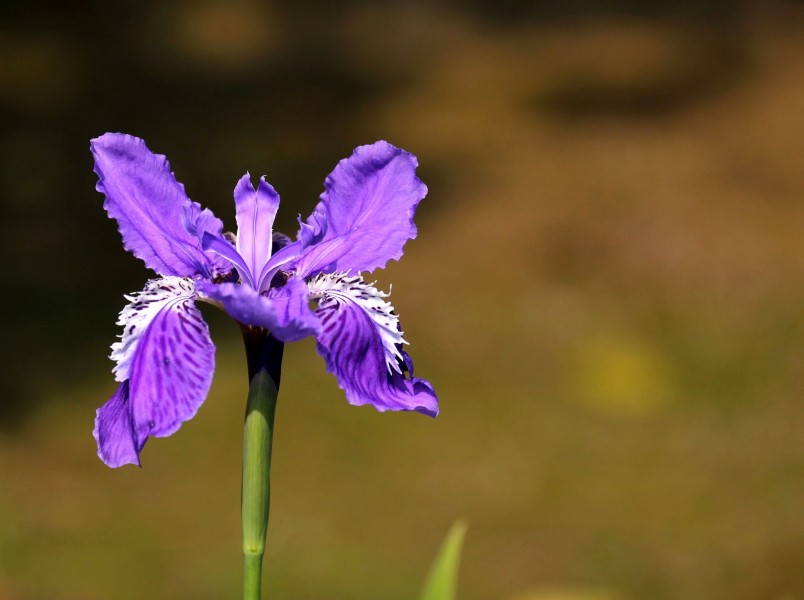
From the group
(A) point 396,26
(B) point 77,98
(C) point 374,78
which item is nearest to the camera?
(B) point 77,98

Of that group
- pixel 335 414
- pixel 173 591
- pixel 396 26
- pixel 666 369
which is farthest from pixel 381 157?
pixel 396 26

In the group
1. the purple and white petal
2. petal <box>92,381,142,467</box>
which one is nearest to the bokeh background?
the purple and white petal

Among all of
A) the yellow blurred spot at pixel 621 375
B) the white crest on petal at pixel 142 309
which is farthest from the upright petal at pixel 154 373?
the yellow blurred spot at pixel 621 375

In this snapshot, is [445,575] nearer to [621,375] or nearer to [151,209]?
[151,209]

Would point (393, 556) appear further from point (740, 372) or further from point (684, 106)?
point (684, 106)

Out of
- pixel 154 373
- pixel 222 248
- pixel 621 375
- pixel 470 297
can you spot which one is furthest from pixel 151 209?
pixel 470 297

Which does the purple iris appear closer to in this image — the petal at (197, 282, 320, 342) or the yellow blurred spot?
the petal at (197, 282, 320, 342)

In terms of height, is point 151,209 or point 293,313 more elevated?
point 151,209
